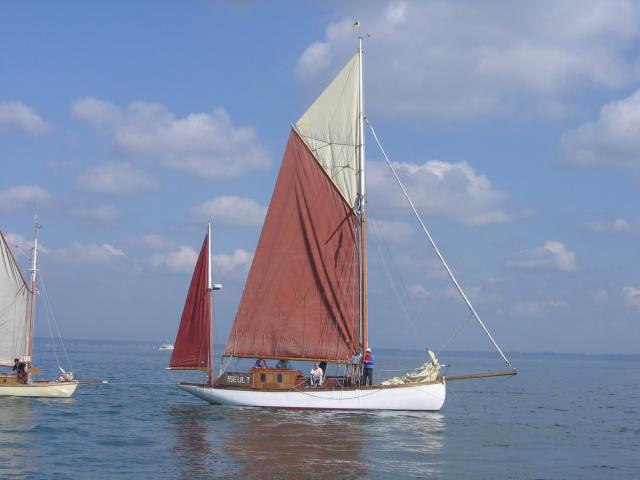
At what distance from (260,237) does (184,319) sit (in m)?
7.06

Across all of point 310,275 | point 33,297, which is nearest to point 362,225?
point 310,275

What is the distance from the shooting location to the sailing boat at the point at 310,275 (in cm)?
4566

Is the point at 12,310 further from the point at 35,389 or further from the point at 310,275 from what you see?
the point at 310,275

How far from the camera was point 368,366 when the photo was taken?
44.1 metres

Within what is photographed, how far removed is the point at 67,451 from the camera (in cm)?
3316

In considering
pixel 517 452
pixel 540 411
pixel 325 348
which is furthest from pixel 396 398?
pixel 540 411

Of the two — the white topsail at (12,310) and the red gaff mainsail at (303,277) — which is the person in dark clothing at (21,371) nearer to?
the white topsail at (12,310)

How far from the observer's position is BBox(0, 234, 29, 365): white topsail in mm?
49750

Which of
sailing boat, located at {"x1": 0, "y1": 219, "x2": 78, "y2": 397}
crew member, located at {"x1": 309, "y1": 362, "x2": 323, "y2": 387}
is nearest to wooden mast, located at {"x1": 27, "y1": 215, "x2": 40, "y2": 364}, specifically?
sailing boat, located at {"x1": 0, "y1": 219, "x2": 78, "y2": 397}

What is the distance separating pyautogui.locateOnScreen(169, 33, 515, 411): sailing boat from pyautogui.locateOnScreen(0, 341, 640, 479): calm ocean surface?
6.20 feet

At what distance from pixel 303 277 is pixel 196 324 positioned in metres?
7.46

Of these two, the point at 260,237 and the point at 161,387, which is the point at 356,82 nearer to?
the point at 260,237

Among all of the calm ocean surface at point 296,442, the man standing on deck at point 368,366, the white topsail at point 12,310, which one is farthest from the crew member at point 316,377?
the white topsail at point 12,310

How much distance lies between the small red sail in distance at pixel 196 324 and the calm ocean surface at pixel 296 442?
116 inches
